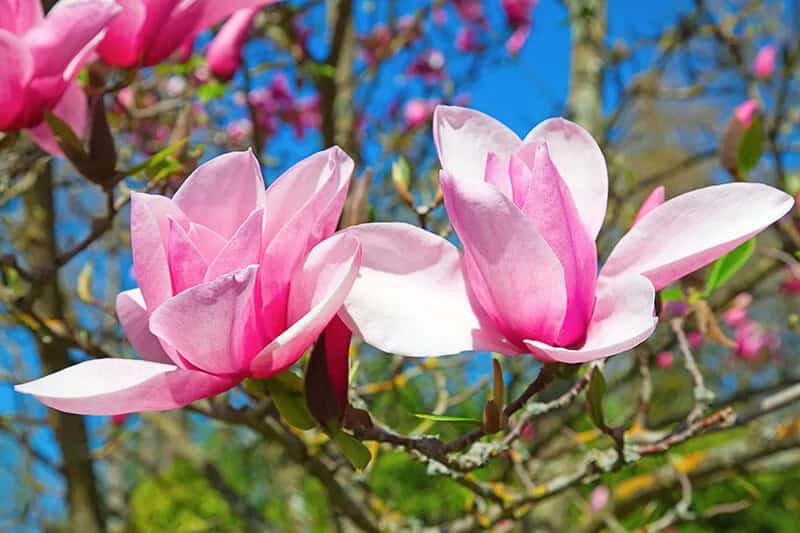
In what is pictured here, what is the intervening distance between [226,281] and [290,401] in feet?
0.43

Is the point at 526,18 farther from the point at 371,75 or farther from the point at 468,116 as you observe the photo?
the point at 468,116

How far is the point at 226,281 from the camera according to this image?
0.44m

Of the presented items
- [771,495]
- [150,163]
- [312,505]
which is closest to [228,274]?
[150,163]

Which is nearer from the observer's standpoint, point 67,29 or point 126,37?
point 67,29

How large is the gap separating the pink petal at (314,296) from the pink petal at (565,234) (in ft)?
0.37

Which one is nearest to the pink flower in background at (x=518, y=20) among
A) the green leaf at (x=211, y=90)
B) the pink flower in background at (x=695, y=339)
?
the pink flower in background at (x=695, y=339)

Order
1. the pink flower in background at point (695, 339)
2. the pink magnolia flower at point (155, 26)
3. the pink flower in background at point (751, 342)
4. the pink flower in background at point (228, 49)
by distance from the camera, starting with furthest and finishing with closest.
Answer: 1. the pink flower in background at point (751, 342)
2. the pink flower in background at point (695, 339)
3. the pink flower in background at point (228, 49)
4. the pink magnolia flower at point (155, 26)

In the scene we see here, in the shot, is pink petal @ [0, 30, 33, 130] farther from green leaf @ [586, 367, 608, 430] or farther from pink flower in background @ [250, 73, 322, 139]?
pink flower in background @ [250, 73, 322, 139]

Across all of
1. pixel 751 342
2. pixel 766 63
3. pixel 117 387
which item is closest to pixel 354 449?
pixel 117 387

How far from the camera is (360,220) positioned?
86 cm

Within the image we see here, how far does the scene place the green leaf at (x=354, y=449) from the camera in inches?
21.3

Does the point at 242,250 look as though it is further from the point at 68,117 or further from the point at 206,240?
the point at 68,117

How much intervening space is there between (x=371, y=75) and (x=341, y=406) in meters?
1.98

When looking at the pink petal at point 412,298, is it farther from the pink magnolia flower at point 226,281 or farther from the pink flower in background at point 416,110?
the pink flower in background at point 416,110
